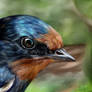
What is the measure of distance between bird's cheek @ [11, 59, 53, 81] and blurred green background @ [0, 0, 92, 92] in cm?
30

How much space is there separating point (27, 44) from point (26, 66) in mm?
87


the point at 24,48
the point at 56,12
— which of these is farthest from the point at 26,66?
the point at 56,12

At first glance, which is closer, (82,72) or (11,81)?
(11,81)

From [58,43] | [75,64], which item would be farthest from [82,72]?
[58,43]

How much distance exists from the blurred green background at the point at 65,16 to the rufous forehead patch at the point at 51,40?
0.31m

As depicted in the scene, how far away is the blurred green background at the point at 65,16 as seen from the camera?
5.23ft

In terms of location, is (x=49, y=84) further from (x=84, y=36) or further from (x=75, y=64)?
(x=84, y=36)

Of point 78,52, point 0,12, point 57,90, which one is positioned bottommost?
point 57,90

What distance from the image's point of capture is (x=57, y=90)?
1.64 meters

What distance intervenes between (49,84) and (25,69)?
384 mm

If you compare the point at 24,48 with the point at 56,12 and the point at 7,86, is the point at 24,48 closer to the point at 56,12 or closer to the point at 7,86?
the point at 7,86

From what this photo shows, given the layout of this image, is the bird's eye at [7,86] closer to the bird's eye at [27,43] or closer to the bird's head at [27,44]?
the bird's head at [27,44]

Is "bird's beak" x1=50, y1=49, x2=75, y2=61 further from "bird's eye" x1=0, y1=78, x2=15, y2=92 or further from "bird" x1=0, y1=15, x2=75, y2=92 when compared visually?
"bird's eye" x1=0, y1=78, x2=15, y2=92

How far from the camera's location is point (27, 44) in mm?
1219
